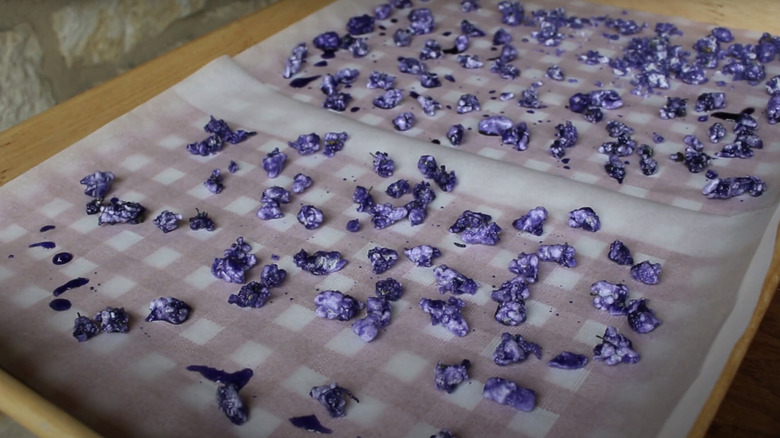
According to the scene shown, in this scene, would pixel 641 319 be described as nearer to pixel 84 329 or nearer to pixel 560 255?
pixel 560 255

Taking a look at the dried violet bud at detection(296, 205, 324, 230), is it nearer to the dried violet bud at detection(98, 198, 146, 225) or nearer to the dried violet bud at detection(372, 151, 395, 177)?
the dried violet bud at detection(372, 151, 395, 177)

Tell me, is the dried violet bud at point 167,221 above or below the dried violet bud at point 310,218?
below

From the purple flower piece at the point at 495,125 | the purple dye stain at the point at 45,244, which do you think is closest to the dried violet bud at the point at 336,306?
the purple dye stain at the point at 45,244

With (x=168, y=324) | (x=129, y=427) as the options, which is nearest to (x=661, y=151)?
(x=168, y=324)

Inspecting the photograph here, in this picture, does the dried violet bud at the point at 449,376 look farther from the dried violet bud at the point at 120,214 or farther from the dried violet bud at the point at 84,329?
the dried violet bud at the point at 120,214

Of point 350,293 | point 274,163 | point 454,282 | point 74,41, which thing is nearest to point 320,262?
point 350,293

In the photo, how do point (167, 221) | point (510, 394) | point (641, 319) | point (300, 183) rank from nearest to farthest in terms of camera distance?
point (510, 394) < point (641, 319) < point (167, 221) < point (300, 183)

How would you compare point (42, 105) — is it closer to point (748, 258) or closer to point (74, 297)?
point (74, 297)
